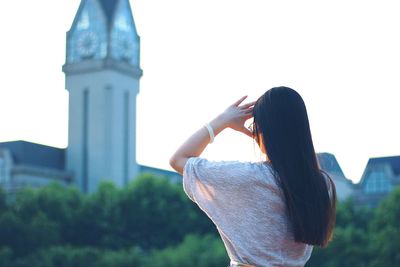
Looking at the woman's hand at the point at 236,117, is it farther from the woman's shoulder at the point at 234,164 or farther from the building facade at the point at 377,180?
the building facade at the point at 377,180

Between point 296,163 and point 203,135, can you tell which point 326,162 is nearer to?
point 296,163

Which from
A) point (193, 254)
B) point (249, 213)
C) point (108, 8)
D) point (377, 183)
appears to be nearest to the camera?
point (249, 213)

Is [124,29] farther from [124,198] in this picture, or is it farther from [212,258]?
[212,258]

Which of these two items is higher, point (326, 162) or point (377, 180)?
point (377, 180)

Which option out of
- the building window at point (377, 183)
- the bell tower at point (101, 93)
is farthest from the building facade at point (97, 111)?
the building window at point (377, 183)

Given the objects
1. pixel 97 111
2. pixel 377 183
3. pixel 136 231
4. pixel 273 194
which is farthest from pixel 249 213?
pixel 97 111

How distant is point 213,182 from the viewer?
2.60 meters

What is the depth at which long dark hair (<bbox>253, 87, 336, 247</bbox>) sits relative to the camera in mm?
2570

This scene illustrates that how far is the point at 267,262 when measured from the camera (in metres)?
2.56

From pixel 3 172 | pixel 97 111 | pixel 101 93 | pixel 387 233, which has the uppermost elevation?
pixel 101 93

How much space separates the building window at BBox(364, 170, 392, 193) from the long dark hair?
177 feet

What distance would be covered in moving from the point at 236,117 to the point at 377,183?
54.4m

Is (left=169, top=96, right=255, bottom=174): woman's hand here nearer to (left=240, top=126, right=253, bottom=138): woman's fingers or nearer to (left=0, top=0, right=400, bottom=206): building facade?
(left=240, top=126, right=253, bottom=138): woman's fingers

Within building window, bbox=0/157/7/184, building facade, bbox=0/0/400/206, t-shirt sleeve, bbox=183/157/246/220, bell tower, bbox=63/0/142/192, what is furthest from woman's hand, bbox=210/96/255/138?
bell tower, bbox=63/0/142/192
